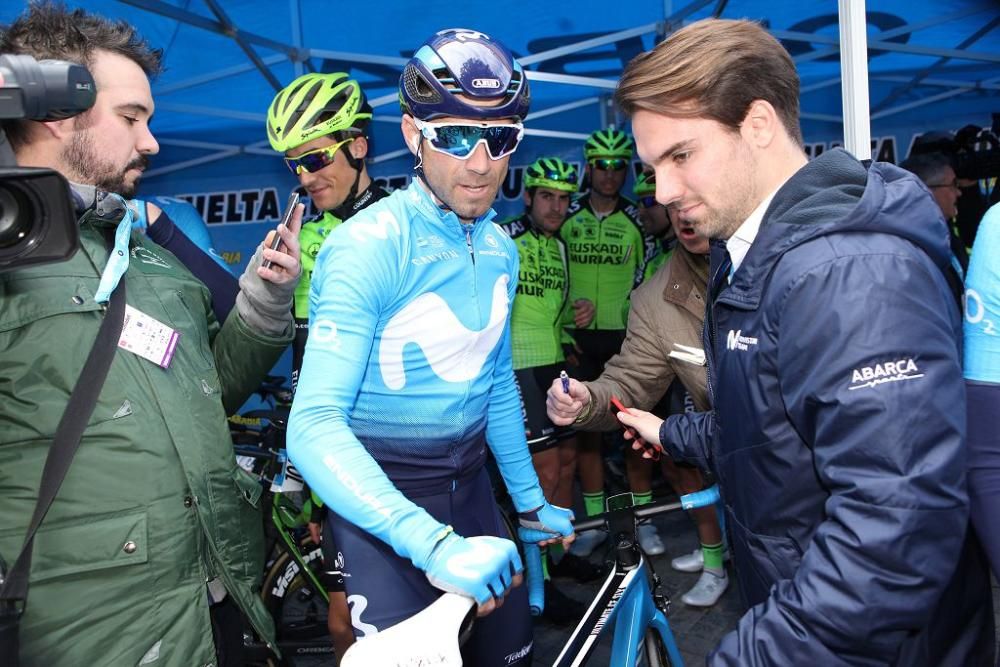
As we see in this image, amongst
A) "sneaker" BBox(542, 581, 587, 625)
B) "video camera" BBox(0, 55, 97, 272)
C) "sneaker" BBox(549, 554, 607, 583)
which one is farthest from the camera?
"sneaker" BBox(549, 554, 607, 583)

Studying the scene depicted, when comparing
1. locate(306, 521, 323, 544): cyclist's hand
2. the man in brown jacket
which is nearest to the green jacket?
locate(306, 521, 323, 544): cyclist's hand

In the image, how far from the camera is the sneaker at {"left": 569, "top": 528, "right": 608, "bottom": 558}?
5051mm

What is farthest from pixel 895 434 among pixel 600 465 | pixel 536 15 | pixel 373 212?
pixel 536 15

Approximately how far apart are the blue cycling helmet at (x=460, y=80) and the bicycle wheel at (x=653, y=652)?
2.03 meters

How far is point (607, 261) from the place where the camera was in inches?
238

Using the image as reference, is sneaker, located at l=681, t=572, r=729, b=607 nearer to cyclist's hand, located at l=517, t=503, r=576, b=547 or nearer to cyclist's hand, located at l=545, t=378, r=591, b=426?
cyclist's hand, located at l=517, t=503, r=576, b=547

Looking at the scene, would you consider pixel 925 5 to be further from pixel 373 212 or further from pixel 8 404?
pixel 8 404

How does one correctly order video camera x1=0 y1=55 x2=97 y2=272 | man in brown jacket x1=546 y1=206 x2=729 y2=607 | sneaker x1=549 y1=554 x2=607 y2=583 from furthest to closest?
sneaker x1=549 y1=554 x2=607 y2=583
man in brown jacket x1=546 y1=206 x2=729 y2=607
video camera x1=0 y1=55 x2=97 y2=272

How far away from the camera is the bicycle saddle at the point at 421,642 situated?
1.36 meters

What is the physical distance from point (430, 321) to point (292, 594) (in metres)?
2.44

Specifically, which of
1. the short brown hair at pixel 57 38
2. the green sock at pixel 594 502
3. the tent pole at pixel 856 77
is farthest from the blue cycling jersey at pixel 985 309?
the green sock at pixel 594 502

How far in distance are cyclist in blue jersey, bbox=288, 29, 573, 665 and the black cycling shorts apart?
2552 mm

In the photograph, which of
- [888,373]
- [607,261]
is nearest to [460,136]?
[888,373]

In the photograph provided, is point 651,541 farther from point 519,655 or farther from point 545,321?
point 519,655
